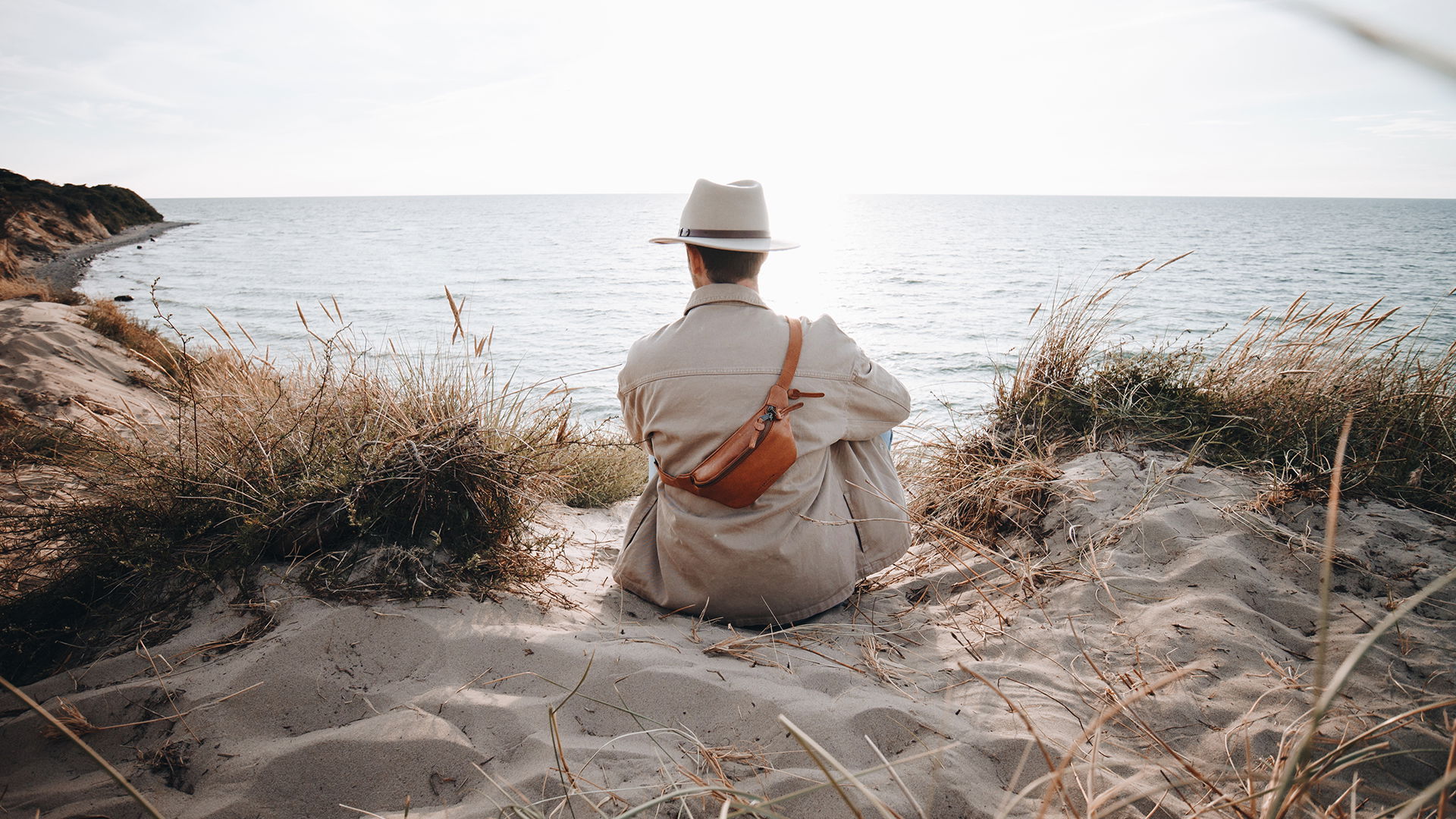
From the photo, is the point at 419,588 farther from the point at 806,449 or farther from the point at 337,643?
the point at 806,449

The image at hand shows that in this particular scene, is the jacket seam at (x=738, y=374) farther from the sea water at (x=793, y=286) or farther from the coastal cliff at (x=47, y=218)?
the coastal cliff at (x=47, y=218)

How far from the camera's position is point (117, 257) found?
1019 inches

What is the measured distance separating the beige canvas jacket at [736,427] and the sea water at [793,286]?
0.76 meters

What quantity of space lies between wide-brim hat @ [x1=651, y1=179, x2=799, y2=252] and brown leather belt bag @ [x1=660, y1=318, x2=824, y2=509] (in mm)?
378

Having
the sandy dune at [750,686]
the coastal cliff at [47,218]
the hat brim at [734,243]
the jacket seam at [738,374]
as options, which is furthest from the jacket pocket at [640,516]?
the coastal cliff at [47,218]

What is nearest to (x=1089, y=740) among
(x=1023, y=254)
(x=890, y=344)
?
(x=890, y=344)

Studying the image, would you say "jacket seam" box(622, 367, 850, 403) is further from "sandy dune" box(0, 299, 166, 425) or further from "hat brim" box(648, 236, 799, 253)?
"sandy dune" box(0, 299, 166, 425)

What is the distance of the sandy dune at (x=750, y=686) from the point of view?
5.23 feet

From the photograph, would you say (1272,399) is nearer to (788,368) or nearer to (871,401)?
(871,401)

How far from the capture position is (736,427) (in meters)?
2.39

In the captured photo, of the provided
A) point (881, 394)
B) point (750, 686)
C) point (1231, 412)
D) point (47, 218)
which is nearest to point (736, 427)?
point (881, 394)

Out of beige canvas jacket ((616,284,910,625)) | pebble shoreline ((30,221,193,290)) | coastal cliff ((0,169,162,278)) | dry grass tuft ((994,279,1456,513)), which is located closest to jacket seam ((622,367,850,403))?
beige canvas jacket ((616,284,910,625))

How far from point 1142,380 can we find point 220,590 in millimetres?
4125

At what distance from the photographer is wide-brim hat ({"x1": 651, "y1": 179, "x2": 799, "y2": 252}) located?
8.09ft
